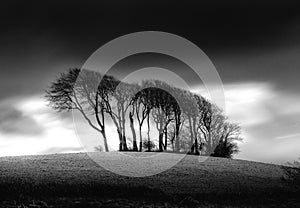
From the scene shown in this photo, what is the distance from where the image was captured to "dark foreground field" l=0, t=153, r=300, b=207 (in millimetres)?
19312

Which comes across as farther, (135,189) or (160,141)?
(160,141)

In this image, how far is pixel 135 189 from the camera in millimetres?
21391

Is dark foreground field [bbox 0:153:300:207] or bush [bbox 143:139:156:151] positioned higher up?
bush [bbox 143:139:156:151]

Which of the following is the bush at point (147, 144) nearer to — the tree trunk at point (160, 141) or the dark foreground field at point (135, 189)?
the tree trunk at point (160, 141)

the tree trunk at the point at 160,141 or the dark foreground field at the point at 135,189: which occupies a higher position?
the tree trunk at the point at 160,141

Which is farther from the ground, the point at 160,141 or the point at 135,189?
the point at 160,141

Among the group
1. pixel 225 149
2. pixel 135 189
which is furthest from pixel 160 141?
pixel 135 189

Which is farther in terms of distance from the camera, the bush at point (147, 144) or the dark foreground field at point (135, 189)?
the bush at point (147, 144)

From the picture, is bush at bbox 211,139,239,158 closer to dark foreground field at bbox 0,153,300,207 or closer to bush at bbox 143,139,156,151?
bush at bbox 143,139,156,151

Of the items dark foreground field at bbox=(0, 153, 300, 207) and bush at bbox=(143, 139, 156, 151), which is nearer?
dark foreground field at bbox=(0, 153, 300, 207)

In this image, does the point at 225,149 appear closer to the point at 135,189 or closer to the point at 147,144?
the point at 147,144

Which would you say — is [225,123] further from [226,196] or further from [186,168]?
[226,196]

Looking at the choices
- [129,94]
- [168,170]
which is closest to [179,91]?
[129,94]

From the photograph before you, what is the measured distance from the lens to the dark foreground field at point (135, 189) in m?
19.3
